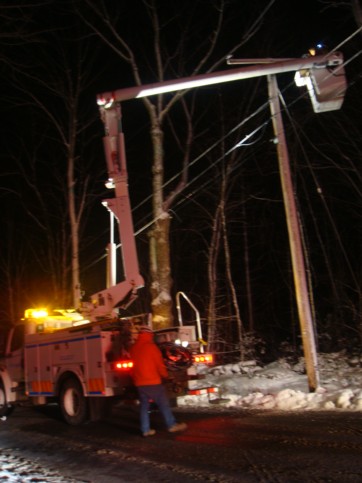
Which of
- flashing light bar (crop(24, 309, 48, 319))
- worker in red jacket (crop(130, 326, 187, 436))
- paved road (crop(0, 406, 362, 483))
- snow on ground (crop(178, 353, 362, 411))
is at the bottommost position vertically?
paved road (crop(0, 406, 362, 483))

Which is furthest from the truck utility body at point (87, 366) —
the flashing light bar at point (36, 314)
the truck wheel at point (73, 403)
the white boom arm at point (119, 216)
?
the white boom arm at point (119, 216)

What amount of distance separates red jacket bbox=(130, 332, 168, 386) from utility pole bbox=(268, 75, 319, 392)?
366 centimetres

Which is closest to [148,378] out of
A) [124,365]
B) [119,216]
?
[124,365]

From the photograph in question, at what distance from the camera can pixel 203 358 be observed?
9.88 meters

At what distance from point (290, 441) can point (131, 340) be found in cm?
342

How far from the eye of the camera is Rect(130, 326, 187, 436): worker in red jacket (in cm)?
804

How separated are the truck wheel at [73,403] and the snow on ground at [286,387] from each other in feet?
8.66

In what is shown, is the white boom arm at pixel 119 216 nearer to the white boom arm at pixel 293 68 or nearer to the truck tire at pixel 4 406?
the white boom arm at pixel 293 68

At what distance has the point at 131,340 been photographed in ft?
30.6

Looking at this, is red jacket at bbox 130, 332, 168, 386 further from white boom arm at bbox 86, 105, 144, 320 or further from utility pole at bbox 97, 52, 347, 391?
utility pole at bbox 97, 52, 347, 391

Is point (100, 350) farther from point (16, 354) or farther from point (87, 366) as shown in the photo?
point (16, 354)

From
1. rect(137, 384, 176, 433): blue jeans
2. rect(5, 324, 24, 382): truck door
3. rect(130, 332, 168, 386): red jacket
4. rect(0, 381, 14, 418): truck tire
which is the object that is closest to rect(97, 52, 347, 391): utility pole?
rect(137, 384, 176, 433): blue jeans

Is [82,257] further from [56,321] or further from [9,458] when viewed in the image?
[9,458]

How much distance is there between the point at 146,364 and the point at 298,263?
169 inches
